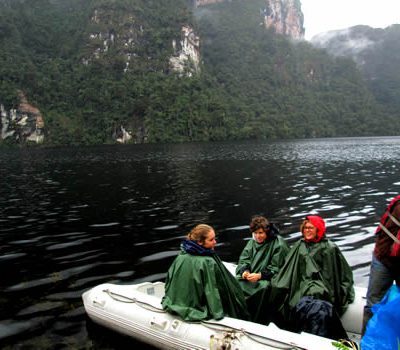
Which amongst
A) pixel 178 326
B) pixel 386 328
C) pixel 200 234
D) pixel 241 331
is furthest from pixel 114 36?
pixel 386 328

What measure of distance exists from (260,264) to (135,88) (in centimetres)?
13017

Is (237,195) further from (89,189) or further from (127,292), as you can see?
(127,292)

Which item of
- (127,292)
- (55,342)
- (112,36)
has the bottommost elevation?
(55,342)

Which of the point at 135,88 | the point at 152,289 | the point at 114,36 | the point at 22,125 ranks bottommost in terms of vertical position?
the point at 152,289

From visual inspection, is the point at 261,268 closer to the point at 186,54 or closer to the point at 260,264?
the point at 260,264

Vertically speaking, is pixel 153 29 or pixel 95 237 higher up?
pixel 153 29

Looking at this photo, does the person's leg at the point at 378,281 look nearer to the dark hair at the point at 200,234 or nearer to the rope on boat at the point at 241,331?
the rope on boat at the point at 241,331

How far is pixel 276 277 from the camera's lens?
20.7 feet

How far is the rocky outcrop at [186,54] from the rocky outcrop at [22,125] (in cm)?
5950

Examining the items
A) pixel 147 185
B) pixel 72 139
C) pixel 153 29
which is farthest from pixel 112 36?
pixel 147 185

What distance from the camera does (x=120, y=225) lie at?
14688 millimetres

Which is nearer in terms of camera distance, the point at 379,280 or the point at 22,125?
the point at 379,280

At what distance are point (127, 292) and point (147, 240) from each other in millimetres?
5696

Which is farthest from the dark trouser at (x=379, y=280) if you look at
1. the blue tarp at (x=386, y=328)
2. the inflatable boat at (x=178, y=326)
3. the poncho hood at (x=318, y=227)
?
the poncho hood at (x=318, y=227)
